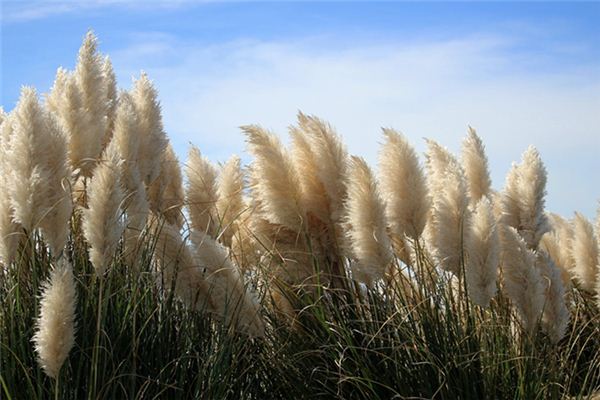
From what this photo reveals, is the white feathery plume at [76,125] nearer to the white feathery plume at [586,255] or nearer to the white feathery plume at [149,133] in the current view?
the white feathery plume at [149,133]

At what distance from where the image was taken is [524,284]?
434cm

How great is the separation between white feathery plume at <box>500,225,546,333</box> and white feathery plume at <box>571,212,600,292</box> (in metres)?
1.15

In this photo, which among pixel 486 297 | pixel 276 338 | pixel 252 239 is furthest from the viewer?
pixel 252 239

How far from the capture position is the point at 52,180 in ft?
12.3

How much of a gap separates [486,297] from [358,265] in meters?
0.61

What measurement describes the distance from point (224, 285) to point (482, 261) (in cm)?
120

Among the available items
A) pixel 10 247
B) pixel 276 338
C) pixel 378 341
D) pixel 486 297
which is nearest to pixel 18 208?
pixel 10 247

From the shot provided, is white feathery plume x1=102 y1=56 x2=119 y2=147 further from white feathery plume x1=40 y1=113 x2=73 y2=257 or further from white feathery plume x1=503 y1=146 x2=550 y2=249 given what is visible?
white feathery plume x1=503 y1=146 x2=550 y2=249

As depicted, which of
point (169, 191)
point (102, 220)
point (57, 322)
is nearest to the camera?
point (57, 322)

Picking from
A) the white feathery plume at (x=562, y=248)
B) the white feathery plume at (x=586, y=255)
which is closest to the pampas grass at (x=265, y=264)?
the white feathery plume at (x=586, y=255)

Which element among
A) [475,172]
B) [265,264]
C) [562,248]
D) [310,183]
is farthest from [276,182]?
[562,248]

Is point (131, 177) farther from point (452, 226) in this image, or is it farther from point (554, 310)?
point (554, 310)

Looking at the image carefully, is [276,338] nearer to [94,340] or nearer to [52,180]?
[94,340]

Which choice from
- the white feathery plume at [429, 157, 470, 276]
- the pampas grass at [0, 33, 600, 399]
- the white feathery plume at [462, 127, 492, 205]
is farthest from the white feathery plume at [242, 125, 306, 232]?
the white feathery plume at [462, 127, 492, 205]
